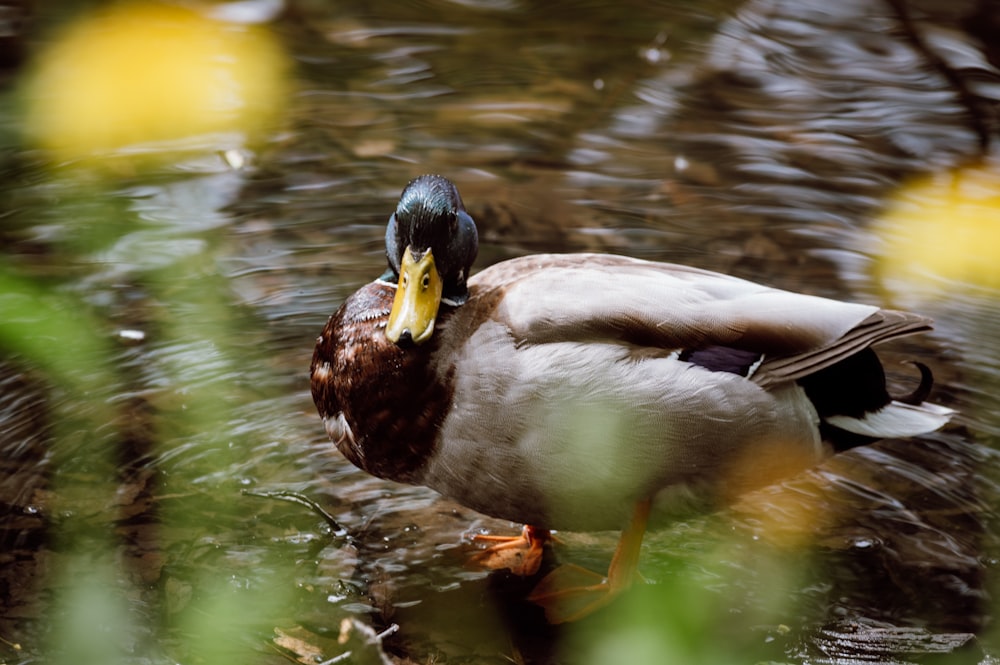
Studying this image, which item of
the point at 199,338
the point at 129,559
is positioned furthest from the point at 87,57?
the point at 129,559

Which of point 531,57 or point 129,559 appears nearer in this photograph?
point 129,559

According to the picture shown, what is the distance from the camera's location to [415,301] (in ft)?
8.71

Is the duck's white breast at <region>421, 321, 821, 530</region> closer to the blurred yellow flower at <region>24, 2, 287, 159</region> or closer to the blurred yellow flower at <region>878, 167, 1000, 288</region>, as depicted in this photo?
the blurred yellow flower at <region>24, 2, 287, 159</region>

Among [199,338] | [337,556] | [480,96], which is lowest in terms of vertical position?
[337,556]

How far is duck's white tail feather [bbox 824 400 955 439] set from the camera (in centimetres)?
285

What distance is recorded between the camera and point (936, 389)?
3.71 meters

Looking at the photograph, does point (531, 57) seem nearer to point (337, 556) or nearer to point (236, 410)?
point (236, 410)

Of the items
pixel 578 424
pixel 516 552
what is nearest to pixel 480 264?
pixel 516 552

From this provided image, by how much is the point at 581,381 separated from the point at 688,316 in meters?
0.31

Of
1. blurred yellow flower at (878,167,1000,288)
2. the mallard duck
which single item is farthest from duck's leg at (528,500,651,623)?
blurred yellow flower at (878,167,1000,288)

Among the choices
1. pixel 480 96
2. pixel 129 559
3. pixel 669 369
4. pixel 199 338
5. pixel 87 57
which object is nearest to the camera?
pixel 199 338

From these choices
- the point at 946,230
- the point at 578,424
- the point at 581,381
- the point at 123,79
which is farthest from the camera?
the point at 946,230

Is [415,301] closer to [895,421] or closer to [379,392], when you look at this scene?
[379,392]

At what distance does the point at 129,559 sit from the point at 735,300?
1.58 metres
